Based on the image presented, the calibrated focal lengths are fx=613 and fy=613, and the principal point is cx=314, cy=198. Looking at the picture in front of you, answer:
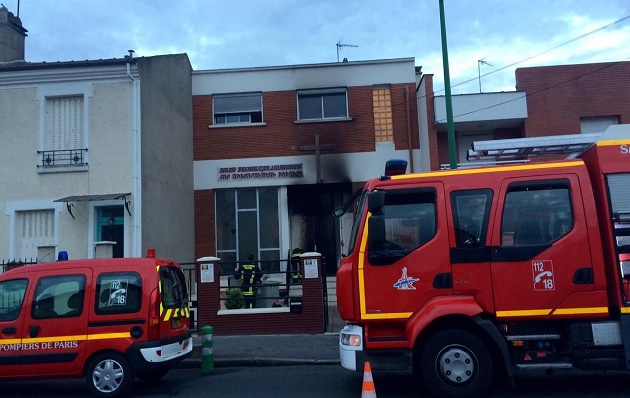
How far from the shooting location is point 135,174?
15312 mm

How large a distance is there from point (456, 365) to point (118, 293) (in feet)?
15.3

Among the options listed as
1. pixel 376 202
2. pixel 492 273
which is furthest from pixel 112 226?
pixel 492 273

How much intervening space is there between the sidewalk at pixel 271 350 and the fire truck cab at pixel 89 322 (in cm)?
246

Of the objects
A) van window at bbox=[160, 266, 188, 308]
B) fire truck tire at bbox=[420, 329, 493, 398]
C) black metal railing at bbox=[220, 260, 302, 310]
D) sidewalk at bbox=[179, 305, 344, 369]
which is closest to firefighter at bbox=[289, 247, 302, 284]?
black metal railing at bbox=[220, 260, 302, 310]

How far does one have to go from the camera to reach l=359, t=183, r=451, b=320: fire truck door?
7621 mm

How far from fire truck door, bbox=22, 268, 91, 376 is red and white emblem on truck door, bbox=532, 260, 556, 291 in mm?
5988

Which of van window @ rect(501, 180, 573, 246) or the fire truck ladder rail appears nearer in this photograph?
van window @ rect(501, 180, 573, 246)

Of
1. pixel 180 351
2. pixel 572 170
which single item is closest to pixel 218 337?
pixel 180 351

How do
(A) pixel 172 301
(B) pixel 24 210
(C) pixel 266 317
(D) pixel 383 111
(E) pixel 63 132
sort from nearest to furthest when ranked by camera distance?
(A) pixel 172 301 → (C) pixel 266 317 → (B) pixel 24 210 → (E) pixel 63 132 → (D) pixel 383 111

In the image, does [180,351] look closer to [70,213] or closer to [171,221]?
[70,213]

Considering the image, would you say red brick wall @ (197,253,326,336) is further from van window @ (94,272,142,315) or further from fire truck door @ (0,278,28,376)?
fire truck door @ (0,278,28,376)

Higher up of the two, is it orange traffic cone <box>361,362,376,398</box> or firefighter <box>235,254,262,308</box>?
firefighter <box>235,254,262,308</box>

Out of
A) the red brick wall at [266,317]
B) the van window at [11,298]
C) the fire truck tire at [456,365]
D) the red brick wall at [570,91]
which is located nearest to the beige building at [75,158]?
the red brick wall at [266,317]

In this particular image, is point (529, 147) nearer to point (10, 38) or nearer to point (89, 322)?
point (89, 322)
